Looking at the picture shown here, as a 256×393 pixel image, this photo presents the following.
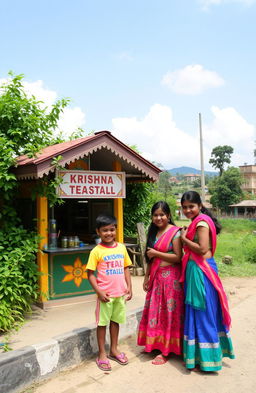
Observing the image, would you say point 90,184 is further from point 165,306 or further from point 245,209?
point 245,209

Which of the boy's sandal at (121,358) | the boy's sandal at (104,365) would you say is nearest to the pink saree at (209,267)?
the boy's sandal at (121,358)

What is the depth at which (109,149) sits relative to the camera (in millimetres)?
5562

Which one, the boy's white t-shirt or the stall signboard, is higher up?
the stall signboard

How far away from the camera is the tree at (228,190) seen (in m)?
45.1

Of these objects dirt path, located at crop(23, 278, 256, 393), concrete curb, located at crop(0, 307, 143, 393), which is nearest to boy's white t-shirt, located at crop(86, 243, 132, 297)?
concrete curb, located at crop(0, 307, 143, 393)

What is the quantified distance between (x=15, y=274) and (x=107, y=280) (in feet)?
5.29

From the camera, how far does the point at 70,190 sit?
5.44 m

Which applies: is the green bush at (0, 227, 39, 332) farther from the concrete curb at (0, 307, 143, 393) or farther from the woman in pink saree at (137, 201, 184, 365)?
the woman in pink saree at (137, 201, 184, 365)

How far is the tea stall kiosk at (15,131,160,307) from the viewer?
5.07 metres

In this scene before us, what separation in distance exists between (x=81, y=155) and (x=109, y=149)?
0.55 meters

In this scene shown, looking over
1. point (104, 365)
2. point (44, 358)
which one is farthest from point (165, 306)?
point (44, 358)

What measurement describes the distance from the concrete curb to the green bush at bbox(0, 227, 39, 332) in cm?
109

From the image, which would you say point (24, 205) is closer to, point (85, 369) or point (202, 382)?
point (85, 369)

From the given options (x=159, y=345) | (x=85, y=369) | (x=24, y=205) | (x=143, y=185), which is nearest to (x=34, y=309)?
(x=24, y=205)
